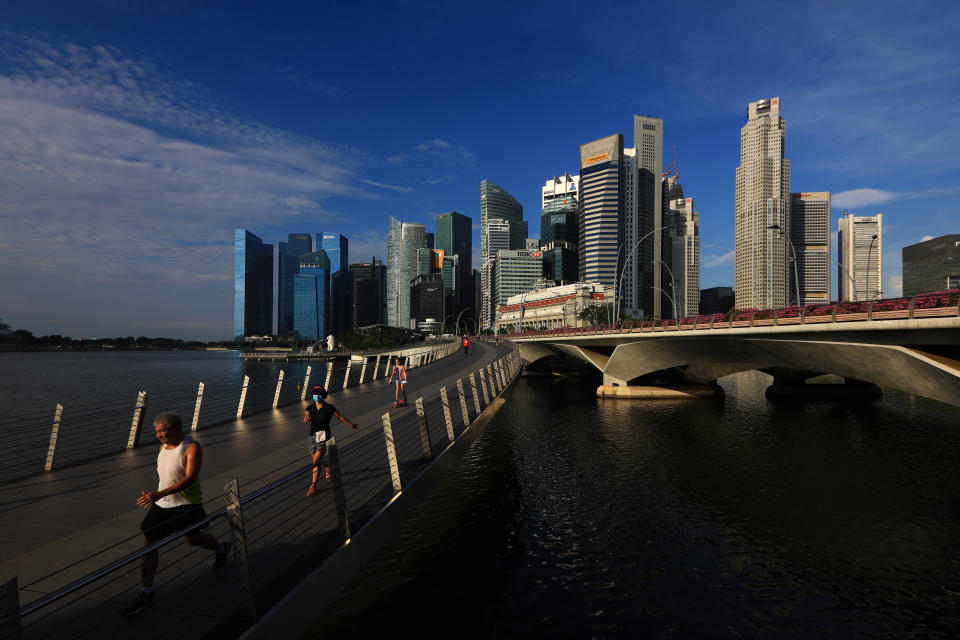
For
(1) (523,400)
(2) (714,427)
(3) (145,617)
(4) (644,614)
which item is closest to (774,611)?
(4) (644,614)

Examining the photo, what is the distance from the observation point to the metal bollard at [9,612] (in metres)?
2.76

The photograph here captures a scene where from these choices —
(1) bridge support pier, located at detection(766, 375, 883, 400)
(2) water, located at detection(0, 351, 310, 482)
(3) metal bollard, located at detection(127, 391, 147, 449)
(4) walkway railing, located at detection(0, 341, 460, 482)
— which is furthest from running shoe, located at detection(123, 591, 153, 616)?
(1) bridge support pier, located at detection(766, 375, 883, 400)

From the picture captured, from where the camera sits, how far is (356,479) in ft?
31.2

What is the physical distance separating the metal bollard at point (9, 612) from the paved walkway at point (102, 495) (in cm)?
110

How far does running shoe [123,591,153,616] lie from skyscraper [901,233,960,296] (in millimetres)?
138657

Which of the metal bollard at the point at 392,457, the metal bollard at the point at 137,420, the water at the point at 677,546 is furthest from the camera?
the metal bollard at the point at 137,420

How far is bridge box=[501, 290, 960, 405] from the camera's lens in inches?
707

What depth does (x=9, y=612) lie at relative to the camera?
9.15 ft

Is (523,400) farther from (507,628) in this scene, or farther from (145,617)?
(145,617)

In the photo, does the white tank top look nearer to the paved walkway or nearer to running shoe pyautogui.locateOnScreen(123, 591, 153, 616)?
the paved walkway

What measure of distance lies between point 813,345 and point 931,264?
135 m

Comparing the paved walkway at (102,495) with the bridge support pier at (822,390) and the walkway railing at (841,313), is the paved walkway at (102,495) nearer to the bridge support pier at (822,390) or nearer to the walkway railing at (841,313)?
the walkway railing at (841,313)

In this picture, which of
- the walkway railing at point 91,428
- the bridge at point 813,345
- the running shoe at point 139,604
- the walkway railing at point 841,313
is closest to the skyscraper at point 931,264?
the bridge at point 813,345

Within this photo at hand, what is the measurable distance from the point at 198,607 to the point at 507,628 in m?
6.01
